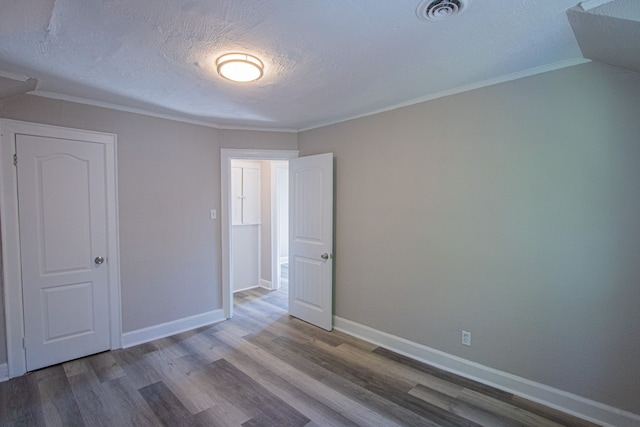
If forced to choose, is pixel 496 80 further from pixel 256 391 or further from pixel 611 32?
pixel 256 391

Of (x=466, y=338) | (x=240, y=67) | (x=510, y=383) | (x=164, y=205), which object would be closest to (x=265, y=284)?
(x=164, y=205)

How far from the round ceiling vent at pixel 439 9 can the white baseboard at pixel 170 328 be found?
3630 mm

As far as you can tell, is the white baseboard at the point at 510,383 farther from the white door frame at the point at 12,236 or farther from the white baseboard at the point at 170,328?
the white door frame at the point at 12,236

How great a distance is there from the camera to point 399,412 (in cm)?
206

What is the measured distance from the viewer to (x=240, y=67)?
1.94 metres

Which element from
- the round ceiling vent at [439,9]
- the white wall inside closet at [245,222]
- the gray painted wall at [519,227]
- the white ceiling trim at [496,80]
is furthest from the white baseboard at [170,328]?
the round ceiling vent at [439,9]

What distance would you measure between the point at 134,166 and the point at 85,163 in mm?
397

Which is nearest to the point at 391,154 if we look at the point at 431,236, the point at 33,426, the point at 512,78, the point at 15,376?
the point at 431,236

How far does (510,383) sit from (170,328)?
334 centimetres

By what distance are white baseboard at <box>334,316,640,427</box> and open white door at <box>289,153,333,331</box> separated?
2.09 ft

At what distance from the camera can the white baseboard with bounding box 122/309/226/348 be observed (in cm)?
302

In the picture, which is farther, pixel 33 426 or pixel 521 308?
pixel 521 308

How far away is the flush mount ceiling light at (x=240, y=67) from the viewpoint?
1.87m

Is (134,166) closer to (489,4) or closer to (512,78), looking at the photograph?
(489,4)
